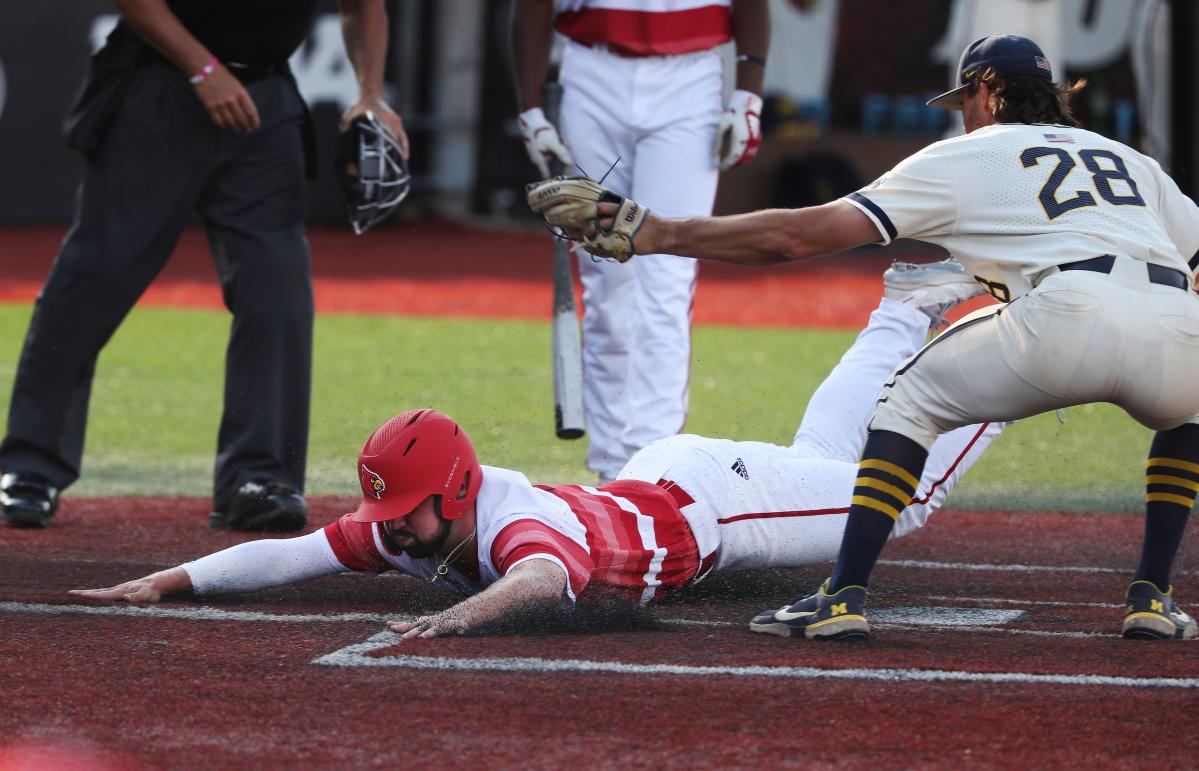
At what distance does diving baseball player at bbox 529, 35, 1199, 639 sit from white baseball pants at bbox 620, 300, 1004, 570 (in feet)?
1.76

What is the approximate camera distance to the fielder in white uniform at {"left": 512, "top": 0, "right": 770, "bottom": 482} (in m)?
6.29

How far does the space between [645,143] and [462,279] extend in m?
11.1

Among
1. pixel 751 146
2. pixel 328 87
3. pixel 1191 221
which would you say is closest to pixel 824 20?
pixel 328 87

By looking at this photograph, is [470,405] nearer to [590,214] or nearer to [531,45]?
[531,45]

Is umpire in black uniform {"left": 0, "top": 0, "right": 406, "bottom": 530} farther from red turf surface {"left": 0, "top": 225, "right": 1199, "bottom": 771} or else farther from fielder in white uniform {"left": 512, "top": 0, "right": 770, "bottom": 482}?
fielder in white uniform {"left": 512, "top": 0, "right": 770, "bottom": 482}

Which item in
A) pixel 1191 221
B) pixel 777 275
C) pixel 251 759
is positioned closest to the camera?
pixel 251 759

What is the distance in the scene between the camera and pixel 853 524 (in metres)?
4.28

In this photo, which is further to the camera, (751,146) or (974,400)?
(751,146)

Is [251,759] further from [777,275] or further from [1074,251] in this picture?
[777,275]

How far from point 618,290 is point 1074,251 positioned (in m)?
2.57

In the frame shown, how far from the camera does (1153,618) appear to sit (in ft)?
14.3

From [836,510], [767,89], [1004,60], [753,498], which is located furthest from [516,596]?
[767,89]

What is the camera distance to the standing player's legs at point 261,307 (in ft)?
20.2

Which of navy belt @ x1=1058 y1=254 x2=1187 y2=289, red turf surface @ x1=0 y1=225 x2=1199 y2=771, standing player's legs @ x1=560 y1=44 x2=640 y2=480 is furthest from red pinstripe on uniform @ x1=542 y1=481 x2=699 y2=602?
standing player's legs @ x1=560 y1=44 x2=640 y2=480
